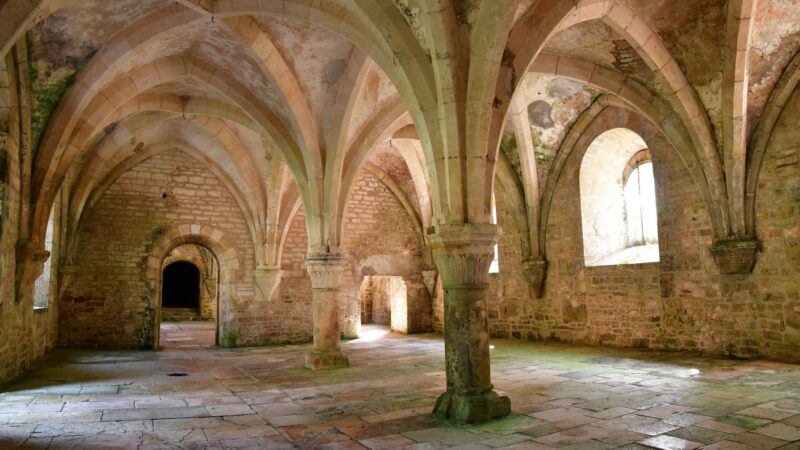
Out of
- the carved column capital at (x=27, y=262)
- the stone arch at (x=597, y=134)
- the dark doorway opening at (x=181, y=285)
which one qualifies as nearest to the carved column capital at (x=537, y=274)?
the stone arch at (x=597, y=134)

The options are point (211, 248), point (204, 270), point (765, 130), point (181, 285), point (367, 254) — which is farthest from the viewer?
point (181, 285)

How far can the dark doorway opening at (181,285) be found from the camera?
70.6 feet

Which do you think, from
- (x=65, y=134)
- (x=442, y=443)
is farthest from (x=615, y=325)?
(x=65, y=134)

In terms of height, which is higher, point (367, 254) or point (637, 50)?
point (637, 50)

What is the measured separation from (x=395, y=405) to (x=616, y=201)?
6.44 m

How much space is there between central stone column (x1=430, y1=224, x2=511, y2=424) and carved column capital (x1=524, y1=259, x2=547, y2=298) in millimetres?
6141

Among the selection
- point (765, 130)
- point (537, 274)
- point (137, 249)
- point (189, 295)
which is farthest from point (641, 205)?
point (189, 295)

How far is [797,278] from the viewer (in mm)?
6516

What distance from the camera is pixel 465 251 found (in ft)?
13.7

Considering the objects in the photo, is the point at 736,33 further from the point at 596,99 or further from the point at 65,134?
the point at 65,134

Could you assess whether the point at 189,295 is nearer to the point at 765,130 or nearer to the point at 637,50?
the point at 637,50

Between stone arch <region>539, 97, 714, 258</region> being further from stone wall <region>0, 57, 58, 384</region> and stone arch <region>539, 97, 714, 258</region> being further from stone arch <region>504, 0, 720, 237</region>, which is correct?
stone wall <region>0, 57, 58, 384</region>

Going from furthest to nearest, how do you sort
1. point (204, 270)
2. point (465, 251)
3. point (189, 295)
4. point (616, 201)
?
point (189, 295) < point (204, 270) < point (616, 201) < point (465, 251)

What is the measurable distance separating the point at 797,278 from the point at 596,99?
153 inches
